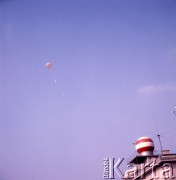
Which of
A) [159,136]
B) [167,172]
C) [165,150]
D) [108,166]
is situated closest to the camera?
[167,172]

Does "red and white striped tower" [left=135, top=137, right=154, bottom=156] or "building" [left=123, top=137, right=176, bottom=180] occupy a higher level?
"red and white striped tower" [left=135, top=137, right=154, bottom=156]

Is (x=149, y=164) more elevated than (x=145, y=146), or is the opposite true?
(x=145, y=146)

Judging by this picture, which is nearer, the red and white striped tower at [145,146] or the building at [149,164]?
the building at [149,164]

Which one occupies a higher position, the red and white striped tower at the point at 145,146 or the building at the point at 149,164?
the red and white striped tower at the point at 145,146

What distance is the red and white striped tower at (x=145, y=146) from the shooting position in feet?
107

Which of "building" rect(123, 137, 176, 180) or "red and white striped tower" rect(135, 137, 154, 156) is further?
"red and white striped tower" rect(135, 137, 154, 156)

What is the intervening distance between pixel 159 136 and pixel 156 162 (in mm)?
8673

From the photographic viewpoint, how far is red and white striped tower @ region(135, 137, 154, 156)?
32.8 meters

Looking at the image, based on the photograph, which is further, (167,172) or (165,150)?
(165,150)

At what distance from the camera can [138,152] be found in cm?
3397

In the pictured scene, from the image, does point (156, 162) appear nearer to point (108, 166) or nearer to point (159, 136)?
point (108, 166)

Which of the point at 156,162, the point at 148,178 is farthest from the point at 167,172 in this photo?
the point at 148,178

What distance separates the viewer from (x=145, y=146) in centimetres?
3278

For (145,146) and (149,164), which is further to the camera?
(145,146)
